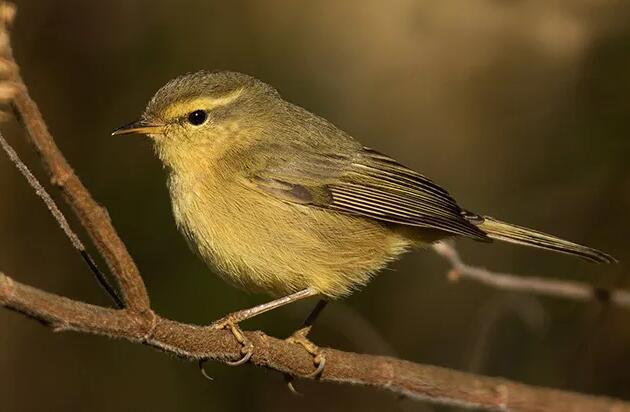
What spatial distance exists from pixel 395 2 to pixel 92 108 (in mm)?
2077

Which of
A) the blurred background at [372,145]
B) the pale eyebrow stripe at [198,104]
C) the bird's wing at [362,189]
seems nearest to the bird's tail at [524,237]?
the bird's wing at [362,189]

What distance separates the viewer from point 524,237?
4230mm

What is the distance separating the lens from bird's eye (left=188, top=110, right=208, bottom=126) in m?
3.97

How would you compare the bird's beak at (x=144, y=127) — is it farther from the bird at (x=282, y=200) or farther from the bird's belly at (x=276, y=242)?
the bird's belly at (x=276, y=242)

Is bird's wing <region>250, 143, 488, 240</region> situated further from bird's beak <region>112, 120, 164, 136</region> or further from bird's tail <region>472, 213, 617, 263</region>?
bird's beak <region>112, 120, 164, 136</region>

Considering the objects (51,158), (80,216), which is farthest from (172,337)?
(51,158)

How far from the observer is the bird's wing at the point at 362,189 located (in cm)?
393

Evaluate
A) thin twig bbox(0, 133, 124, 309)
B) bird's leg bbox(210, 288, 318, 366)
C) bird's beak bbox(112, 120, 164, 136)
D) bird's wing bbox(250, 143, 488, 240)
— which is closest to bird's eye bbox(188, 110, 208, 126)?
bird's beak bbox(112, 120, 164, 136)

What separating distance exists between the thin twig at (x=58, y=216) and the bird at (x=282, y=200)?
904 millimetres

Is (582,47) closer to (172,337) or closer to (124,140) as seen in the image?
(124,140)

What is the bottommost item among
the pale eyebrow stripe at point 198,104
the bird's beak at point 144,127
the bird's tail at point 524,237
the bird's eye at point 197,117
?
the bird's tail at point 524,237

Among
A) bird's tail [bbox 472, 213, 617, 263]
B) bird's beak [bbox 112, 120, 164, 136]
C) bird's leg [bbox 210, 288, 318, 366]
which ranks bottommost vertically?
bird's leg [bbox 210, 288, 318, 366]

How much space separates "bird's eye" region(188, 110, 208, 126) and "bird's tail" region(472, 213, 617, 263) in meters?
1.24

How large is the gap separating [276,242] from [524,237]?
121 centimetres
